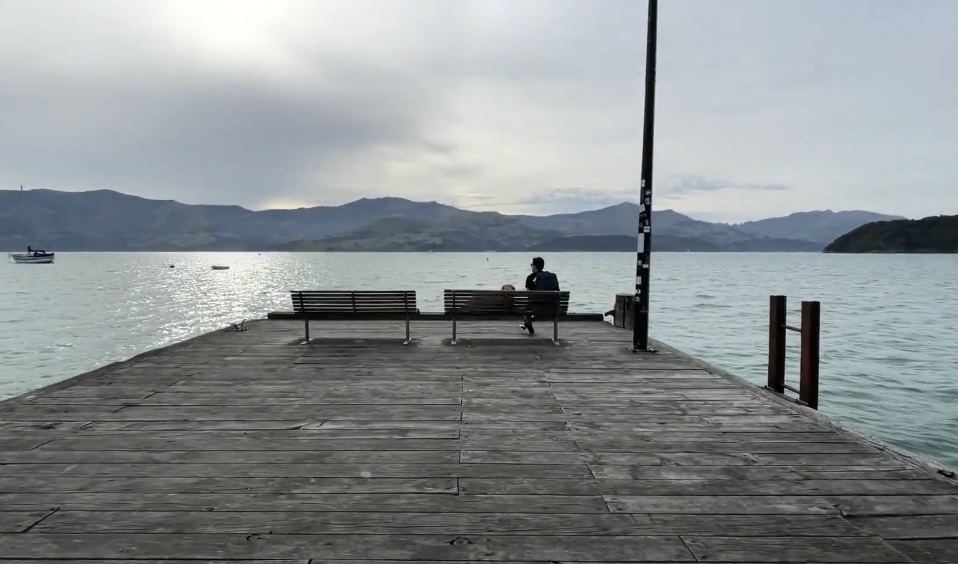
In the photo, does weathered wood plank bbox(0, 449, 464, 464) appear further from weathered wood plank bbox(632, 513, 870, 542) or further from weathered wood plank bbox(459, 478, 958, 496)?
weathered wood plank bbox(632, 513, 870, 542)

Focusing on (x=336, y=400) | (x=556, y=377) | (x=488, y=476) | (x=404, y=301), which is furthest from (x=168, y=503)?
(x=404, y=301)

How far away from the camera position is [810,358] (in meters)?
6.58

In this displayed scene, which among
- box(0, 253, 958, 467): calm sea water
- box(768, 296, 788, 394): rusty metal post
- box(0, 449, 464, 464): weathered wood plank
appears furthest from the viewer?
box(0, 253, 958, 467): calm sea water

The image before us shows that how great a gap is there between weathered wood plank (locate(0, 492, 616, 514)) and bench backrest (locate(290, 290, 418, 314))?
5963mm

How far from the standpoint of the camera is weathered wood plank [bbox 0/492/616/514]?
12.3 feet

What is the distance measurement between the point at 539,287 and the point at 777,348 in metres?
4.75

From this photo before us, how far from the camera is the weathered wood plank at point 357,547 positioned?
3.20m

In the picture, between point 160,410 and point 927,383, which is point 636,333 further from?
point 927,383

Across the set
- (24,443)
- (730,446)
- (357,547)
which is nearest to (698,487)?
(730,446)

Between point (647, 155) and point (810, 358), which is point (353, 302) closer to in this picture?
point (647, 155)

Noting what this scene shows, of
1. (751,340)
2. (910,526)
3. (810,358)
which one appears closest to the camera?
(910,526)

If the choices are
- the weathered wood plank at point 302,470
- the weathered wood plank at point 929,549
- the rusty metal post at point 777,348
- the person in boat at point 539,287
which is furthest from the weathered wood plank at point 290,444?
the person in boat at point 539,287

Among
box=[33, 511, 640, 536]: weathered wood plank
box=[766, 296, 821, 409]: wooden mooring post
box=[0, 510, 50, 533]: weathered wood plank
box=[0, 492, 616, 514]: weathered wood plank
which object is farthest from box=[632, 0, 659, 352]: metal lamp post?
box=[0, 510, 50, 533]: weathered wood plank

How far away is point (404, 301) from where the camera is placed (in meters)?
9.95
